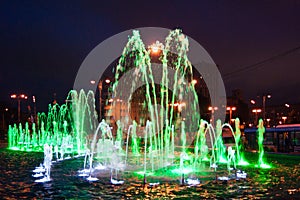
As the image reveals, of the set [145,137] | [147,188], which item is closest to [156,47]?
[145,137]

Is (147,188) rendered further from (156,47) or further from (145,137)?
(156,47)

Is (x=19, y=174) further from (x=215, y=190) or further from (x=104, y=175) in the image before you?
(x=215, y=190)

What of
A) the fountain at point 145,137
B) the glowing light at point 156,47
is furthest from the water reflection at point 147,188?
the glowing light at point 156,47

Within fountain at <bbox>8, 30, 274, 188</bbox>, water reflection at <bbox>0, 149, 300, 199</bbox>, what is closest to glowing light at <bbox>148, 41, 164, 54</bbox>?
fountain at <bbox>8, 30, 274, 188</bbox>

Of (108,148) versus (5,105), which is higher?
(5,105)

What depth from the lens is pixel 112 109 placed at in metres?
74.3

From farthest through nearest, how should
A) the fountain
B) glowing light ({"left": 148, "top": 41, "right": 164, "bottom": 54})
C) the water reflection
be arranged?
glowing light ({"left": 148, "top": 41, "right": 164, "bottom": 54})
the fountain
the water reflection

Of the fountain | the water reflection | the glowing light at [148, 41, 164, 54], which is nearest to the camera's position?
the water reflection

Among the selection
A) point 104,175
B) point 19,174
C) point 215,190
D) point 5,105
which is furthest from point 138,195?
point 5,105

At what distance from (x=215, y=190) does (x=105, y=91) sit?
7615cm

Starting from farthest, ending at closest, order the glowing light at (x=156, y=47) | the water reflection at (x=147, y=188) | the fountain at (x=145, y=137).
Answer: the glowing light at (x=156, y=47), the fountain at (x=145, y=137), the water reflection at (x=147, y=188)

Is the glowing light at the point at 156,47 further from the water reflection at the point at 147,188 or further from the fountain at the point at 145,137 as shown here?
the water reflection at the point at 147,188

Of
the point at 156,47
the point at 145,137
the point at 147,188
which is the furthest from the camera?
the point at 156,47

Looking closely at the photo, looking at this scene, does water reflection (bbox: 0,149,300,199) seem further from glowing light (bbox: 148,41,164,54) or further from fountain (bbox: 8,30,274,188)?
glowing light (bbox: 148,41,164,54)
